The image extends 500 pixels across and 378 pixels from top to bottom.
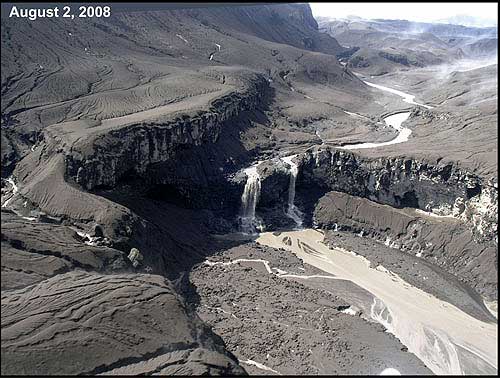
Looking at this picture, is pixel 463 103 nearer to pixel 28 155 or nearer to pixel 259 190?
pixel 259 190

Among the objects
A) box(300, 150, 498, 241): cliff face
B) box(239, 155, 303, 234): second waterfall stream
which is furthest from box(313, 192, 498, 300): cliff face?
box(239, 155, 303, 234): second waterfall stream

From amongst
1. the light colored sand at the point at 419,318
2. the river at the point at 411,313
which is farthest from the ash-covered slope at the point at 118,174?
the light colored sand at the point at 419,318

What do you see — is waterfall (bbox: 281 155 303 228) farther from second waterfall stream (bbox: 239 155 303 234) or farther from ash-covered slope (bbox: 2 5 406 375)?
ash-covered slope (bbox: 2 5 406 375)

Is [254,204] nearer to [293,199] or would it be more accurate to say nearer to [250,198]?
[250,198]

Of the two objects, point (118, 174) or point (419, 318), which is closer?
point (419, 318)

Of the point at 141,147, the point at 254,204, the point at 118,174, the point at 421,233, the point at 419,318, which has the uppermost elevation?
the point at 141,147

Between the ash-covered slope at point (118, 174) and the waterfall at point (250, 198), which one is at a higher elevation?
the ash-covered slope at point (118, 174)

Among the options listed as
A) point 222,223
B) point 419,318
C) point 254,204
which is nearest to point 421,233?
point 419,318

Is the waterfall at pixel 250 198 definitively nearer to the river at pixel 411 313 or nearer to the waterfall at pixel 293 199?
the river at pixel 411 313

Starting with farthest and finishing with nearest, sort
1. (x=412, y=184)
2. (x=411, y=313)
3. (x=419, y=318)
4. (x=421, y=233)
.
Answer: (x=412, y=184), (x=421, y=233), (x=411, y=313), (x=419, y=318)
